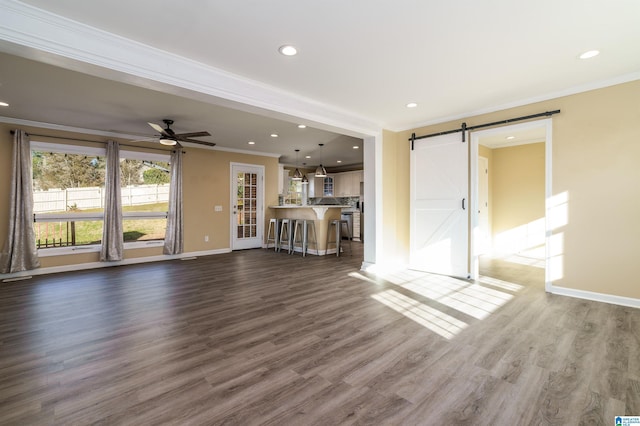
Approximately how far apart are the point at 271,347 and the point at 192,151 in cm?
576

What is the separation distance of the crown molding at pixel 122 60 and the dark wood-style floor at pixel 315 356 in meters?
2.38

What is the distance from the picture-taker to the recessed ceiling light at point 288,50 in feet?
8.75

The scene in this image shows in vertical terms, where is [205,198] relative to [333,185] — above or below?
below

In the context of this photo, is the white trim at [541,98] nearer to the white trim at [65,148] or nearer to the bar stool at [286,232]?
the bar stool at [286,232]

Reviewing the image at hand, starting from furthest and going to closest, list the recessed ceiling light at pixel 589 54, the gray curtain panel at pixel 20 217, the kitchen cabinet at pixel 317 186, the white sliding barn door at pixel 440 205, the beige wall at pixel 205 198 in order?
the kitchen cabinet at pixel 317 186 < the beige wall at pixel 205 198 < the gray curtain panel at pixel 20 217 < the white sliding barn door at pixel 440 205 < the recessed ceiling light at pixel 589 54

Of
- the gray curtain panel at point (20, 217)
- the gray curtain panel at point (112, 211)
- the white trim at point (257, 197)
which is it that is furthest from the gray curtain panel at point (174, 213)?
the gray curtain panel at point (20, 217)

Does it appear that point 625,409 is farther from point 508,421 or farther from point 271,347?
point 271,347

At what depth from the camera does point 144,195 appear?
6.31 metres

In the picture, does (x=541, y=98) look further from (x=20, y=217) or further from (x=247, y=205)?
(x=20, y=217)

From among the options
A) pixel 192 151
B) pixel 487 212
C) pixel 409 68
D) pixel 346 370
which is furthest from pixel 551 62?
pixel 192 151

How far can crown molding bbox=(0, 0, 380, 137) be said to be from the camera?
6.98 feet

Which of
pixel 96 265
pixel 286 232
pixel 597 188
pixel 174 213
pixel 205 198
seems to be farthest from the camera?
pixel 286 232

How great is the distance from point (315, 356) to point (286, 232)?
5513 mm

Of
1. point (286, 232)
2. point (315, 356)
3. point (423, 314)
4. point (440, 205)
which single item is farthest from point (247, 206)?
point (315, 356)
